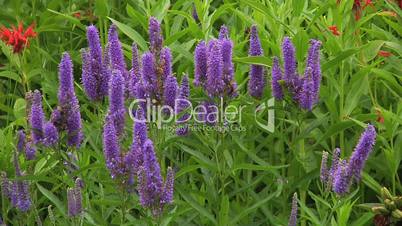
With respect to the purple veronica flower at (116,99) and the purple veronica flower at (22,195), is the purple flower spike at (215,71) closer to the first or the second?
the purple veronica flower at (116,99)

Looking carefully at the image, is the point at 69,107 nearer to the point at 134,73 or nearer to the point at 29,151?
the point at 134,73

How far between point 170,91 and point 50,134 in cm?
48

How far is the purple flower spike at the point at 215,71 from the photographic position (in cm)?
307

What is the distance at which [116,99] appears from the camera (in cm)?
302

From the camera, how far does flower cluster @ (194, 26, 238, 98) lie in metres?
3.09

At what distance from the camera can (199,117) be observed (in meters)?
3.37

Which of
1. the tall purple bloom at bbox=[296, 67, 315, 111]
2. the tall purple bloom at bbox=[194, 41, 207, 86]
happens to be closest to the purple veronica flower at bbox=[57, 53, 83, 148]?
the tall purple bloom at bbox=[194, 41, 207, 86]

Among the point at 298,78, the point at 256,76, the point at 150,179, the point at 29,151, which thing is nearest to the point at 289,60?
the point at 298,78

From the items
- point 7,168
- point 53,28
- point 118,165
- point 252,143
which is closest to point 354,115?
point 252,143

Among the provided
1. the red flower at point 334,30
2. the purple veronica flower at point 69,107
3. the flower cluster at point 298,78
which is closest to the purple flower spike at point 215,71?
the flower cluster at point 298,78

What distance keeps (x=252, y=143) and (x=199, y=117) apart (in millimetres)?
489

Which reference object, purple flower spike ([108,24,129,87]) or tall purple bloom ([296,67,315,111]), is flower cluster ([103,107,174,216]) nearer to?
purple flower spike ([108,24,129,87])

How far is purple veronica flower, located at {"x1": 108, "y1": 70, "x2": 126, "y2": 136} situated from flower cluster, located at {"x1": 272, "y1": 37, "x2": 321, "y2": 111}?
25.5 inches

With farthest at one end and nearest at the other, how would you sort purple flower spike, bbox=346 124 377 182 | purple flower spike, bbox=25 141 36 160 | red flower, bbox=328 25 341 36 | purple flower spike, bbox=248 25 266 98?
red flower, bbox=328 25 341 36, purple flower spike, bbox=25 141 36 160, purple flower spike, bbox=248 25 266 98, purple flower spike, bbox=346 124 377 182
